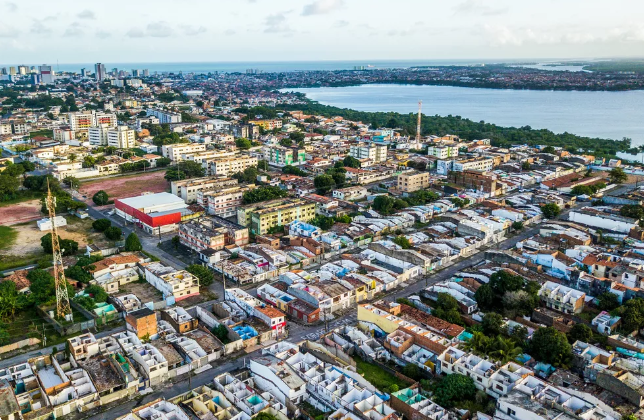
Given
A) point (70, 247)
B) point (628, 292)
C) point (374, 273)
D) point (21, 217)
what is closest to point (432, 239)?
point (374, 273)

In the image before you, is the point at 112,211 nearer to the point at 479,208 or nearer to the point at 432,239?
the point at 432,239

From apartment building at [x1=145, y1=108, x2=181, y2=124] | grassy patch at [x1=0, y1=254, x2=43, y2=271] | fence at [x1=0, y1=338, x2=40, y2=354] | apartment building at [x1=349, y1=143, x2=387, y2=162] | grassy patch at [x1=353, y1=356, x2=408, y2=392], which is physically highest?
apartment building at [x1=145, y1=108, x2=181, y2=124]

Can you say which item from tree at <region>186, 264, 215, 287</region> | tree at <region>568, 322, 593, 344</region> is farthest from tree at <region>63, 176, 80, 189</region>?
tree at <region>568, 322, 593, 344</region>

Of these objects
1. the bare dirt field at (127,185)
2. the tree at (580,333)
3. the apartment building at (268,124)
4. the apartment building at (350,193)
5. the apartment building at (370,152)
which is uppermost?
the apartment building at (268,124)

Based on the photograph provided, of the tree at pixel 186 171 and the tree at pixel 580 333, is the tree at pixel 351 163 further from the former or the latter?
the tree at pixel 580 333

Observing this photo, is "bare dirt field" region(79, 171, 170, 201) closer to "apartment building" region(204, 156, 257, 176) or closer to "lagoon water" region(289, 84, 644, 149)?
"apartment building" region(204, 156, 257, 176)

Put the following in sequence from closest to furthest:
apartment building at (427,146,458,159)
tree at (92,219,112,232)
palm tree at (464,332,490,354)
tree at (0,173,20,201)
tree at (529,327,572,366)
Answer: tree at (529,327,572,366) < palm tree at (464,332,490,354) < tree at (92,219,112,232) < tree at (0,173,20,201) < apartment building at (427,146,458,159)

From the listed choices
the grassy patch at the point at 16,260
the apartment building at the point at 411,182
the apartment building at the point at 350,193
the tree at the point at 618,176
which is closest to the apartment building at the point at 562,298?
the apartment building at the point at 350,193

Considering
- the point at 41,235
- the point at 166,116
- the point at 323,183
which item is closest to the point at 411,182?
the point at 323,183
